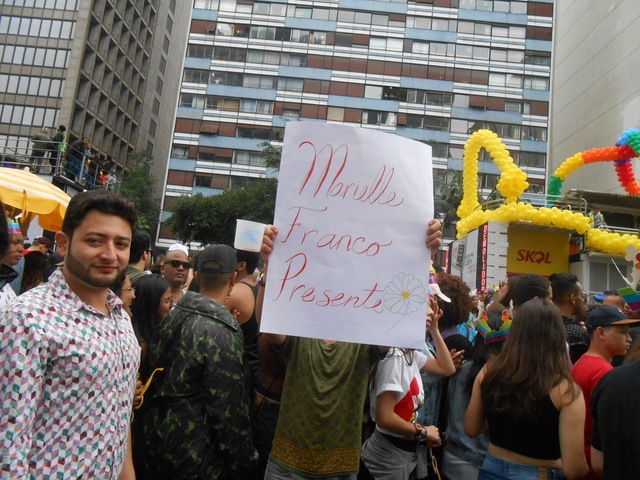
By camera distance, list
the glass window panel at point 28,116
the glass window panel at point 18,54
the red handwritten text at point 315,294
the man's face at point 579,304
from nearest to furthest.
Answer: the red handwritten text at point 315,294
the man's face at point 579,304
the glass window panel at point 28,116
the glass window panel at point 18,54

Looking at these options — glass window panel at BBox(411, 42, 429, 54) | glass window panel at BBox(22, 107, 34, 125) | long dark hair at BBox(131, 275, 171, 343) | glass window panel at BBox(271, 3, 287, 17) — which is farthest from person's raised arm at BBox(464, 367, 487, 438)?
glass window panel at BBox(271, 3, 287, 17)

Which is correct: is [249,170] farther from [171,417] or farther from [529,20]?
[171,417]

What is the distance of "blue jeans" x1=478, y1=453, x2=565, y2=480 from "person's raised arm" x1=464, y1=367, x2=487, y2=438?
0.77 feet

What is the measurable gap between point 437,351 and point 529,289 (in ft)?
5.00

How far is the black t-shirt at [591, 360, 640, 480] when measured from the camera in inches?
85.7

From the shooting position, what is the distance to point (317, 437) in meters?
2.69

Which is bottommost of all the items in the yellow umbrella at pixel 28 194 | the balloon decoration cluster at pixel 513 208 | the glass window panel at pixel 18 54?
the yellow umbrella at pixel 28 194

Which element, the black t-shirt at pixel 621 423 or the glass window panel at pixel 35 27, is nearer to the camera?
the black t-shirt at pixel 621 423

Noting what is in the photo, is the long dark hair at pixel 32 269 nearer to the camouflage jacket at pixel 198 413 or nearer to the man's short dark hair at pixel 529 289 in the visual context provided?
the camouflage jacket at pixel 198 413

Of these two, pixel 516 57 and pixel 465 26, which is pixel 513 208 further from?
pixel 465 26

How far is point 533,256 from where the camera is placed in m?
20.1

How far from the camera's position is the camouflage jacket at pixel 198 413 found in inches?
104

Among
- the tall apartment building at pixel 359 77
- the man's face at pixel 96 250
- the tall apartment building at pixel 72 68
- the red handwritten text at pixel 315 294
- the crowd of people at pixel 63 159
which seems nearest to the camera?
the man's face at pixel 96 250

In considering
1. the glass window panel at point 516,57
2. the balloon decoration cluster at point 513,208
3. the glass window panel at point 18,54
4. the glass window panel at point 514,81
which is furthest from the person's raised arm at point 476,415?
the glass window panel at point 516,57
